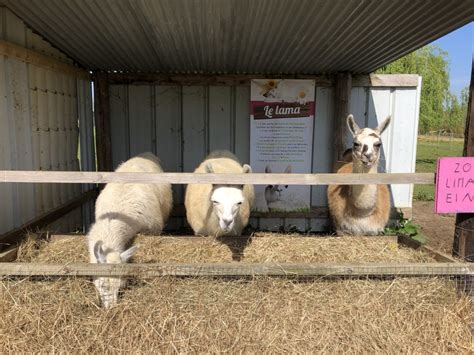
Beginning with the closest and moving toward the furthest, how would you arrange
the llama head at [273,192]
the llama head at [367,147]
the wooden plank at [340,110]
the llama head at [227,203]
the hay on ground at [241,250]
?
the llama head at [227,203], the hay on ground at [241,250], the llama head at [367,147], the wooden plank at [340,110], the llama head at [273,192]

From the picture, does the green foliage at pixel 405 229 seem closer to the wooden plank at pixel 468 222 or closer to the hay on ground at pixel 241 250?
the hay on ground at pixel 241 250

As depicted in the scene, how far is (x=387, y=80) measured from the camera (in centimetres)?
773

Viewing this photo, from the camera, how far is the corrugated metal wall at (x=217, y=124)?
785cm

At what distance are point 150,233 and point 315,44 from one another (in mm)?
3674

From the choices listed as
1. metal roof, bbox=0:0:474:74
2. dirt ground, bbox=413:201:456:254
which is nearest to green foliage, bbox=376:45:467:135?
dirt ground, bbox=413:201:456:254

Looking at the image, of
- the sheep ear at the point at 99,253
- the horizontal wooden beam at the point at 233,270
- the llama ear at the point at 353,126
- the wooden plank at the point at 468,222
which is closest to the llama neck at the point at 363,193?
the llama ear at the point at 353,126

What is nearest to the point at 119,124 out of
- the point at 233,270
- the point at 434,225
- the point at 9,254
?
the point at 9,254

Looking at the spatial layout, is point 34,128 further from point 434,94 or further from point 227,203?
point 434,94

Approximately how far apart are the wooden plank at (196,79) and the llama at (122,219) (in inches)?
76.4

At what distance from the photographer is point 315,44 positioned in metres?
5.71

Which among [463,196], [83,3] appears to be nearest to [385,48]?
[463,196]

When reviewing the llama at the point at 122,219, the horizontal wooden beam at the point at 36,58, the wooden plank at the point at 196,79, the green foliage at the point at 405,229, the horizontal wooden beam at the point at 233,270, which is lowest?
the green foliage at the point at 405,229

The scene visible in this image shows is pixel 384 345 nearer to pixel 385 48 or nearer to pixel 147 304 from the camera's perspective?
pixel 147 304

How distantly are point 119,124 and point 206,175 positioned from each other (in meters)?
5.05
